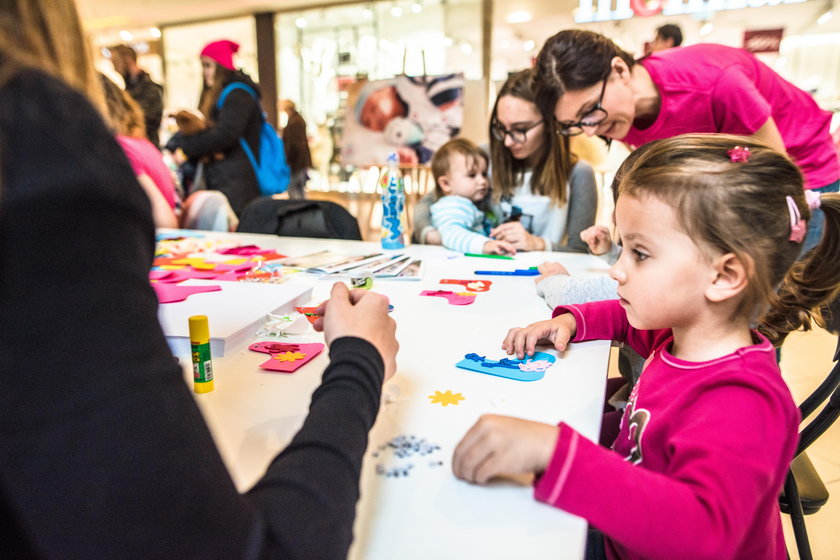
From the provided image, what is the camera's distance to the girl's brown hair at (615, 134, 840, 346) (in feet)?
2.21

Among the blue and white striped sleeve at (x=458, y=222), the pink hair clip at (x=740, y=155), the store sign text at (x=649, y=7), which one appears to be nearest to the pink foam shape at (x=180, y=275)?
the blue and white striped sleeve at (x=458, y=222)

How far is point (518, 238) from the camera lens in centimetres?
178

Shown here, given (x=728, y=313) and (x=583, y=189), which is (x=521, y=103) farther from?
(x=728, y=313)

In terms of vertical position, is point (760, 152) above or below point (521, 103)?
below

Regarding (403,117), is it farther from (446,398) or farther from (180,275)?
(446,398)

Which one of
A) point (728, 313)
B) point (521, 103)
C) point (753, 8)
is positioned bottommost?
point (728, 313)

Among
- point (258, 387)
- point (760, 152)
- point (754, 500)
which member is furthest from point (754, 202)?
point (258, 387)

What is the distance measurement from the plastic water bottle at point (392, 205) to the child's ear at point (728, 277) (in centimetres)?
120

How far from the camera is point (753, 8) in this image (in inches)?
180

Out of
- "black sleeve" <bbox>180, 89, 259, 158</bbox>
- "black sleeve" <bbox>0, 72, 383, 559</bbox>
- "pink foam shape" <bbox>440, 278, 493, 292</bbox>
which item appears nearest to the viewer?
"black sleeve" <bbox>0, 72, 383, 559</bbox>

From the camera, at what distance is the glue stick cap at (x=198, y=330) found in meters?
0.72

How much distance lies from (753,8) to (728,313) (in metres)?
5.06

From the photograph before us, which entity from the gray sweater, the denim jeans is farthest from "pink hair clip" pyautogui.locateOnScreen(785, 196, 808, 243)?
the gray sweater

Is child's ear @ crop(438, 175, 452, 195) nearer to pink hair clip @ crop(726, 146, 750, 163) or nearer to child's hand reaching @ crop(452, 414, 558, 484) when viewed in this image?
pink hair clip @ crop(726, 146, 750, 163)
